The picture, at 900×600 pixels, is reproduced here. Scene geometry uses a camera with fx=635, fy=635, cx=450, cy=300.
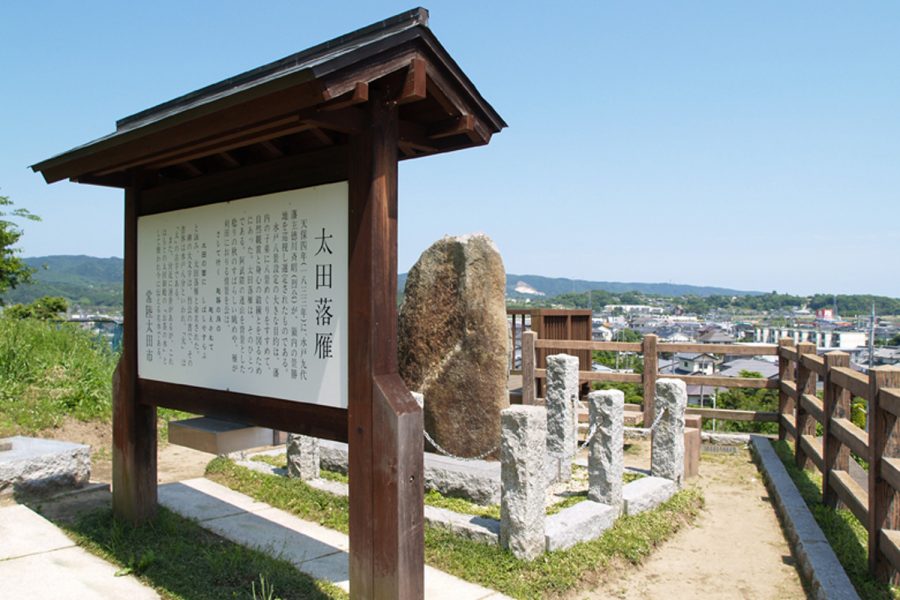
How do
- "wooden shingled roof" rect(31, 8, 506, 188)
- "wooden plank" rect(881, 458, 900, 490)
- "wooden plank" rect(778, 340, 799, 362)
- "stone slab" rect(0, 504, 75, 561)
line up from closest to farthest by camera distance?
"wooden shingled roof" rect(31, 8, 506, 188)
"wooden plank" rect(881, 458, 900, 490)
"stone slab" rect(0, 504, 75, 561)
"wooden plank" rect(778, 340, 799, 362)

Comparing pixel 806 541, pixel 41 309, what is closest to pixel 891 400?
pixel 806 541

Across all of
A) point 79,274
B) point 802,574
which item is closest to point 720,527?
point 802,574

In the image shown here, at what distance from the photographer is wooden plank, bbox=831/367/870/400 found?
16.3ft

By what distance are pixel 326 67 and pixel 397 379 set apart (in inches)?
62.2

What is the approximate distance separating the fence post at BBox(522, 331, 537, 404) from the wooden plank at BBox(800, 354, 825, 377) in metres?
3.77

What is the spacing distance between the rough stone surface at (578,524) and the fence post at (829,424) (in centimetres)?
209

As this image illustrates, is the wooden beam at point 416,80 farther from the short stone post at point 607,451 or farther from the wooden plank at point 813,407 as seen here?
the wooden plank at point 813,407

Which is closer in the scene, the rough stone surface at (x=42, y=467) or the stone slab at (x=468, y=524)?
the stone slab at (x=468, y=524)

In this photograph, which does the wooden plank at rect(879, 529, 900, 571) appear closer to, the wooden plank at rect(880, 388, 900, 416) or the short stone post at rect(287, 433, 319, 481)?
the wooden plank at rect(880, 388, 900, 416)

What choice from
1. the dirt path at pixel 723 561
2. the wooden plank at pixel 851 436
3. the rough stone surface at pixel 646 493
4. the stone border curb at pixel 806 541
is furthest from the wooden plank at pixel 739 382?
the wooden plank at pixel 851 436

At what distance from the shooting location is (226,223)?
170 inches

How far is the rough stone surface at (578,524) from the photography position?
185 inches

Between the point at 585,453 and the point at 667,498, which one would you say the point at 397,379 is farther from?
the point at 585,453

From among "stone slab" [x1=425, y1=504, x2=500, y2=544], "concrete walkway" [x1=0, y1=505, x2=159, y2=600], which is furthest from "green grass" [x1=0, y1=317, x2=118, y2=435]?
"stone slab" [x1=425, y1=504, x2=500, y2=544]
